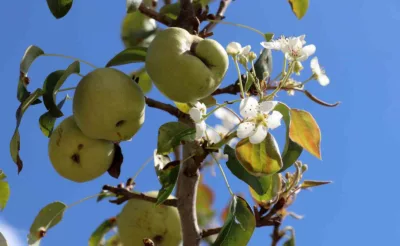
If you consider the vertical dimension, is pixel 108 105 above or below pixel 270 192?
above

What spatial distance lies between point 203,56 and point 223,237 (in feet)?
1.38

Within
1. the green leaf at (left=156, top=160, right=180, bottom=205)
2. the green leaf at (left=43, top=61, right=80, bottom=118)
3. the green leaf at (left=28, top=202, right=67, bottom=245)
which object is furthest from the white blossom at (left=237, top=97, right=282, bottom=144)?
the green leaf at (left=28, top=202, right=67, bottom=245)

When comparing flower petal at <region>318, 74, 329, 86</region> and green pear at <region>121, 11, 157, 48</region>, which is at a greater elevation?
flower petal at <region>318, 74, 329, 86</region>

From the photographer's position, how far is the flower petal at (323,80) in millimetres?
1636

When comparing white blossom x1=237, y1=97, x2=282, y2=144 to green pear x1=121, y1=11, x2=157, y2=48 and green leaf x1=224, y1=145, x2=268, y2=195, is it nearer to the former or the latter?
green leaf x1=224, y1=145, x2=268, y2=195

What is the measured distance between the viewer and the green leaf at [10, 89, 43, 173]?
1542 millimetres

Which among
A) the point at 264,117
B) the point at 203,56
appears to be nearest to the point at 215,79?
the point at 203,56

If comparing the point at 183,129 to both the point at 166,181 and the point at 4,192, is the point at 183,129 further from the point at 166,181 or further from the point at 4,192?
the point at 4,192

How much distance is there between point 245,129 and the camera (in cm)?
138

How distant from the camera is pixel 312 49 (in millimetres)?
1554

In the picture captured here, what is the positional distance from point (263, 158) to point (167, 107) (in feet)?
1.50

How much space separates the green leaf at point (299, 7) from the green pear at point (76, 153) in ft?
2.41

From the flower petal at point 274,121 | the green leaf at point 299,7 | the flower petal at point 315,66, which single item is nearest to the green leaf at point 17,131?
the flower petal at point 274,121

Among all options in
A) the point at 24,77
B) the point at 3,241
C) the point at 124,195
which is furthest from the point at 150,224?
the point at 24,77
